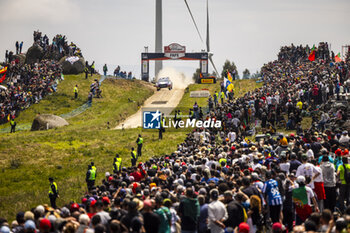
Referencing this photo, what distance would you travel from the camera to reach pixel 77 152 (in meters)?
33.9

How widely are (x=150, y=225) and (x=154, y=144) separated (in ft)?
84.2

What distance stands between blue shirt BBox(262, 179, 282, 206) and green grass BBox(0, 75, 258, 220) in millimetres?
12923

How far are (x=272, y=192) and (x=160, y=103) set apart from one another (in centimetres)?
4581

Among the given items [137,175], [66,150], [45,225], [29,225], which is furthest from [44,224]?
[66,150]

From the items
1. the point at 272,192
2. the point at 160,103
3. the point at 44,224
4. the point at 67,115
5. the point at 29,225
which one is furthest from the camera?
the point at 160,103

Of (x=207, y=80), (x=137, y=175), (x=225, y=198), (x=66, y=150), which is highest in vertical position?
(x=207, y=80)

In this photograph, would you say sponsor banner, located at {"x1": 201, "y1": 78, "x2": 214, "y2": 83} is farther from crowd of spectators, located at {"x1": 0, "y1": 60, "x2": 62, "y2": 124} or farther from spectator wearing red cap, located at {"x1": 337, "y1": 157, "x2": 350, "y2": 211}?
spectator wearing red cap, located at {"x1": 337, "y1": 157, "x2": 350, "y2": 211}

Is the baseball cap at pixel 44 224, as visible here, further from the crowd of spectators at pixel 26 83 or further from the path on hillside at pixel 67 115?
the crowd of spectators at pixel 26 83

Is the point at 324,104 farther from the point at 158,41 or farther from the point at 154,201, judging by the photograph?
the point at 158,41

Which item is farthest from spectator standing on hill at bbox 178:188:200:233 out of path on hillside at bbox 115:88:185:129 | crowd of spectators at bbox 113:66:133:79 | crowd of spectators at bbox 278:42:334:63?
crowd of spectators at bbox 113:66:133:79

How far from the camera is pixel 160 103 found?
190 ft

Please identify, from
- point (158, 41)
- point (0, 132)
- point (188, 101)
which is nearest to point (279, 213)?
point (0, 132)

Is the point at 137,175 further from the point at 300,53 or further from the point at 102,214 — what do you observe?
the point at 300,53

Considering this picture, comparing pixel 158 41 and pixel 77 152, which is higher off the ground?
pixel 158 41
